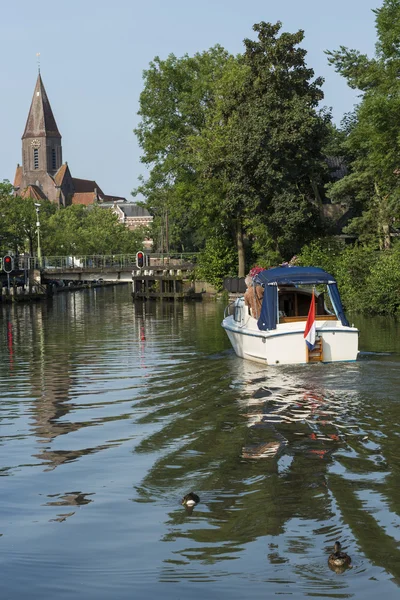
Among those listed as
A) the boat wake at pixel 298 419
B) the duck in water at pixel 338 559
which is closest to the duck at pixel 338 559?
the duck in water at pixel 338 559

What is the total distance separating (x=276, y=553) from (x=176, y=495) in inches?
88.1

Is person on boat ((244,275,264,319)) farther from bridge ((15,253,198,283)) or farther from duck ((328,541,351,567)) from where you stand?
bridge ((15,253,198,283))

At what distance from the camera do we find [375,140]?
134 feet

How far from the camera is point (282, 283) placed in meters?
23.5

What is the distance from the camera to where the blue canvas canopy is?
22.5 meters

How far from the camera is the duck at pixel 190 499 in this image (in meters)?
9.37

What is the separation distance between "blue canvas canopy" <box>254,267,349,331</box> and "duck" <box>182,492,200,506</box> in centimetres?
1282

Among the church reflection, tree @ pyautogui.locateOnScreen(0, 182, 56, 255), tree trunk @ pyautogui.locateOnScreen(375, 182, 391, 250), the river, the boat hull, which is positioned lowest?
the church reflection

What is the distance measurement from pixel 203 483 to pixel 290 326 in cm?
1187

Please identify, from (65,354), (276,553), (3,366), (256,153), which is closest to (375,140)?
(256,153)

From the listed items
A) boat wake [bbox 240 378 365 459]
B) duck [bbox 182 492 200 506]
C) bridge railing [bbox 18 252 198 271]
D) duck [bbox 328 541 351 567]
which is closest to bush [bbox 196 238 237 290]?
bridge railing [bbox 18 252 198 271]

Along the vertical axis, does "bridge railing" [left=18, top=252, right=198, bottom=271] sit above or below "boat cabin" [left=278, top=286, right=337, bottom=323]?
above

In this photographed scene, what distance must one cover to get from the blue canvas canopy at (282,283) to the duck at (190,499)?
505 inches

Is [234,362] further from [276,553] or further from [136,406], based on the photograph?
[276,553]
